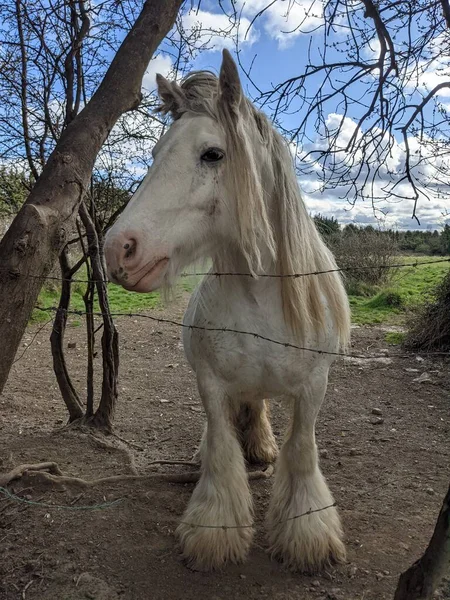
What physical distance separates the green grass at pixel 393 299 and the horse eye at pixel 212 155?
6.34 m

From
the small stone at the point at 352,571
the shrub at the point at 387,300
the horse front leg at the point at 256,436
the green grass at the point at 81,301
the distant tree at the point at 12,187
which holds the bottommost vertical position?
the small stone at the point at 352,571

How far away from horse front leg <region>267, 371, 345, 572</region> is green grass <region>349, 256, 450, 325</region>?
5694 mm

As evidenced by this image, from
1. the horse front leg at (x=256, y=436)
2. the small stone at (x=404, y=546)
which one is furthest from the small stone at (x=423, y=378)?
the small stone at (x=404, y=546)

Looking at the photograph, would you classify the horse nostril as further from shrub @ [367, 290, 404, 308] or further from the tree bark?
shrub @ [367, 290, 404, 308]

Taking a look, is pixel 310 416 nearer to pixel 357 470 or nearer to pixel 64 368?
pixel 357 470

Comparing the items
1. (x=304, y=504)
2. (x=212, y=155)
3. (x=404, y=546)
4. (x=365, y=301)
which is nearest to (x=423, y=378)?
(x=404, y=546)

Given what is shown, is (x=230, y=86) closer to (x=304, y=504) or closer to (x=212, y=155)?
(x=212, y=155)

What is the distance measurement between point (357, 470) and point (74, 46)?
3.70 metres

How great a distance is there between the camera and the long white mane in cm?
187

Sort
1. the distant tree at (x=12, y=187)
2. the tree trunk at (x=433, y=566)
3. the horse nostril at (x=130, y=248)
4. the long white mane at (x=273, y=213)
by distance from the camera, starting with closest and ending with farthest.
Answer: the tree trunk at (x=433, y=566), the horse nostril at (x=130, y=248), the long white mane at (x=273, y=213), the distant tree at (x=12, y=187)

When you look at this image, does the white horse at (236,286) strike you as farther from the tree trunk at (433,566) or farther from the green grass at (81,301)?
the green grass at (81,301)

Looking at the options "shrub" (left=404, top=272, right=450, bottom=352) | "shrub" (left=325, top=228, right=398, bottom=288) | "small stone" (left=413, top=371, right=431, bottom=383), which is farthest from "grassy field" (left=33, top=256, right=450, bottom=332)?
"small stone" (left=413, top=371, right=431, bottom=383)

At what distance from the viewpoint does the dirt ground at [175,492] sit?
220cm

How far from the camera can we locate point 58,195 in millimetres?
1927
